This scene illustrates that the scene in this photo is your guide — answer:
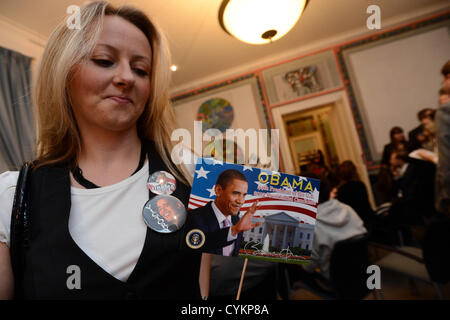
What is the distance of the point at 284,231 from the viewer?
0.66 metres

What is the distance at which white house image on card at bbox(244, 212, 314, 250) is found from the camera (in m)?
0.65

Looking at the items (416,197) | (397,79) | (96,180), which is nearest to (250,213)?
(96,180)

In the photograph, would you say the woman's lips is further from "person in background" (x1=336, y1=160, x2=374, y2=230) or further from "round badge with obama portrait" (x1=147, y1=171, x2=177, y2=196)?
"person in background" (x1=336, y1=160, x2=374, y2=230)

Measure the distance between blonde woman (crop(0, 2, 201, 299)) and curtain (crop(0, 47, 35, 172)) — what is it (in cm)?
89

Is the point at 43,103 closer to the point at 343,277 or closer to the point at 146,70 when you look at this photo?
the point at 146,70

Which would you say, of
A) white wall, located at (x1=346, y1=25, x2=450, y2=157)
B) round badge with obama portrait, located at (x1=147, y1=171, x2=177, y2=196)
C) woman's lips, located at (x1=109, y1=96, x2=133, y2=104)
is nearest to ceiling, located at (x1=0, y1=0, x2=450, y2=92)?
white wall, located at (x1=346, y1=25, x2=450, y2=157)

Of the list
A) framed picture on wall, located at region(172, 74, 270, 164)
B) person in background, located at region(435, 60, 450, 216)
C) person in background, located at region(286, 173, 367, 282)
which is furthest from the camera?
framed picture on wall, located at region(172, 74, 270, 164)

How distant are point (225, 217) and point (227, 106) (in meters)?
4.57
